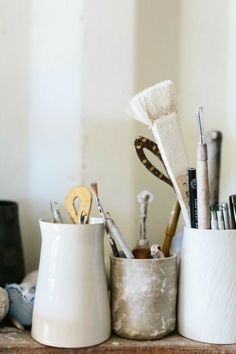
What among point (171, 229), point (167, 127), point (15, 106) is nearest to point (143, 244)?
point (171, 229)

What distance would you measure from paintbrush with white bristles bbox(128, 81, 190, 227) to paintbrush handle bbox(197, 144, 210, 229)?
0.9 inches

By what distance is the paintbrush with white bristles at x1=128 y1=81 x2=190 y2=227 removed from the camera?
475 mm

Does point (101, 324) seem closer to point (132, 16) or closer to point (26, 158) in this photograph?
A: point (26, 158)

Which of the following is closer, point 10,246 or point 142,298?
point 142,298

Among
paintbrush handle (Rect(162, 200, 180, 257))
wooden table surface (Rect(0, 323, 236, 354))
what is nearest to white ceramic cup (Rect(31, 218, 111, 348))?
wooden table surface (Rect(0, 323, 236, 354))

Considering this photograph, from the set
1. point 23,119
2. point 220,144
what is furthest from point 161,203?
point 23,119

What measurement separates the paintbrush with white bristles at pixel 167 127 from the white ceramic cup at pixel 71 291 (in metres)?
0.10

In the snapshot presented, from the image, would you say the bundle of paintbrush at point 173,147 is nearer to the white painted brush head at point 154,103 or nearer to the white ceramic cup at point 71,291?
the white painted brush head at point 154,103

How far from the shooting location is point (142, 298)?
0.45m

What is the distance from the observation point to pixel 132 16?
631mm

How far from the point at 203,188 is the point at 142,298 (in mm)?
131

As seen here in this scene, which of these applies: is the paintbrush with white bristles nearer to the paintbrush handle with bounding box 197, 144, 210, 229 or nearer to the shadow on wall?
the paintbrush handle with bounding box 197, 144, 210, 229

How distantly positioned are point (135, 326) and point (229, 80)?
404mm

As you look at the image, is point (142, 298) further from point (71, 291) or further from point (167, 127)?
point (167, 127)
